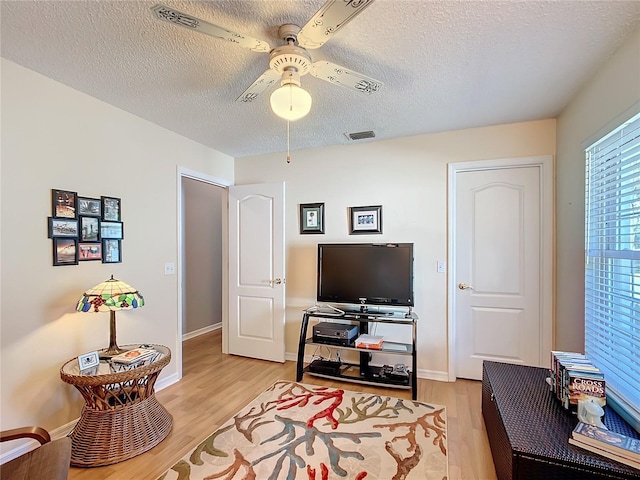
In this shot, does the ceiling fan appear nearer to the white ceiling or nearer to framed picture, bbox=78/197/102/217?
the white ceiling

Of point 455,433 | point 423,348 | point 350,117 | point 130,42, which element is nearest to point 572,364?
point 455,433

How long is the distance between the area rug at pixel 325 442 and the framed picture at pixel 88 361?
81 cm

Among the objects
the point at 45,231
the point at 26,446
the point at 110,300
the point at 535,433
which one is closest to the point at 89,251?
the point at 45,231

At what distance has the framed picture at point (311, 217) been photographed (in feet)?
11.6

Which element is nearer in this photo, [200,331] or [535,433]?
[535,433]

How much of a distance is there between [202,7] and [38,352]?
2305 millimetres

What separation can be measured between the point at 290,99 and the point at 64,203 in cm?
180

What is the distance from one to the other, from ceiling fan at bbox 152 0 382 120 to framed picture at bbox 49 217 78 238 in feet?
5.02

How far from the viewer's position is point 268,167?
12.6 feet

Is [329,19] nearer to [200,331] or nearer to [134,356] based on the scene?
[134,356]

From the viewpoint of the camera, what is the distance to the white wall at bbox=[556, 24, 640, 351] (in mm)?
1714

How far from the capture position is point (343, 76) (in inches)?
66.9

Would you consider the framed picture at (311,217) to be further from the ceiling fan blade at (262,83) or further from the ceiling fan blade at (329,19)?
the ceiling fan blade at (329,19)

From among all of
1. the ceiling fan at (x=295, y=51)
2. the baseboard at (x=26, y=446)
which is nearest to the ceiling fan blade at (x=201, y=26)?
the ceiling fan at (x=295, y=51)
